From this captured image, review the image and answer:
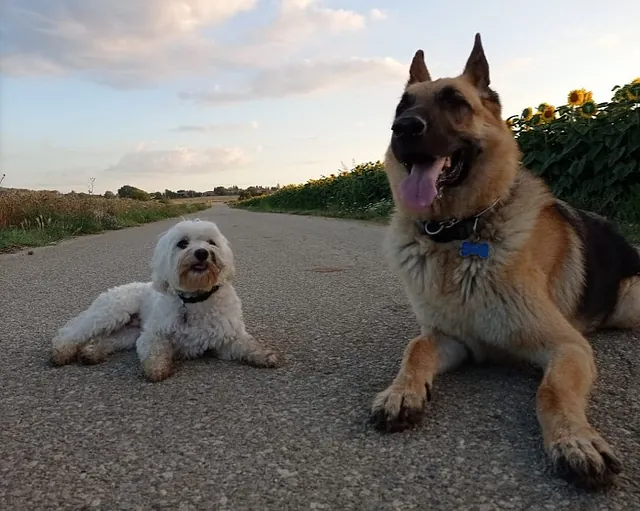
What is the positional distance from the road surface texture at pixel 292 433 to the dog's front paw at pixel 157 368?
0.06 meters

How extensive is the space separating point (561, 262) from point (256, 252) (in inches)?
295

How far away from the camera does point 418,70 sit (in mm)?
4020

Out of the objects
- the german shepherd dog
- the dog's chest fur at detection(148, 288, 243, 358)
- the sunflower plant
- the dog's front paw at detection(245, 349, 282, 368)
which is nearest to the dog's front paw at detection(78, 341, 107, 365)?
the dog's chest fur at detection(148, 288, 243, 358)

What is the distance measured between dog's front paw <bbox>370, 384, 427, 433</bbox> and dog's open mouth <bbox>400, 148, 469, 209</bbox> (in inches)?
44.1

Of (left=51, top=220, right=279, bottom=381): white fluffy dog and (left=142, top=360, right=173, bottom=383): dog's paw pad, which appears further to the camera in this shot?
(left=51, top=220, right=279, bottom=381): white fluffy dog

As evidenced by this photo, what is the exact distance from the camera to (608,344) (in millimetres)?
3611

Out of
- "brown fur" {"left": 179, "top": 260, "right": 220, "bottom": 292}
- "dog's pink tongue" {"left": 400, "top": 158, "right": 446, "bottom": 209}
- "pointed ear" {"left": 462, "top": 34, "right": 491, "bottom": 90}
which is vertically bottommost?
"brown fur" {"left": 179, "top": 260, "right": 220, "bottom": 292}

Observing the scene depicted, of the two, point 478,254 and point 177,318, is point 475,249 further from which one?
point 177,318

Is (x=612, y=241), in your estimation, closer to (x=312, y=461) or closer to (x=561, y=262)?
(x=561, y=262)

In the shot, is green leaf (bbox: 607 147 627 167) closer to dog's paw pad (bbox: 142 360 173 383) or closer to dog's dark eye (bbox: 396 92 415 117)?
dog's dark eye (bbox: 396 92 415 117)

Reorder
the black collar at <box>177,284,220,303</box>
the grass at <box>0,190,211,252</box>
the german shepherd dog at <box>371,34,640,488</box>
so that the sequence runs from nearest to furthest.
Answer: the german shepherd dog at <box>371,34,640,488</box>, the black collar at <box>177,284,220,303</box>, the grass at <box>0,190,211,252</box>

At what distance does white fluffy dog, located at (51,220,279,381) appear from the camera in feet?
12.0

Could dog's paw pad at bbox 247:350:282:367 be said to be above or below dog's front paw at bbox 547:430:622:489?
below

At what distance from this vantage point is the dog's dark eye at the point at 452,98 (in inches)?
134
